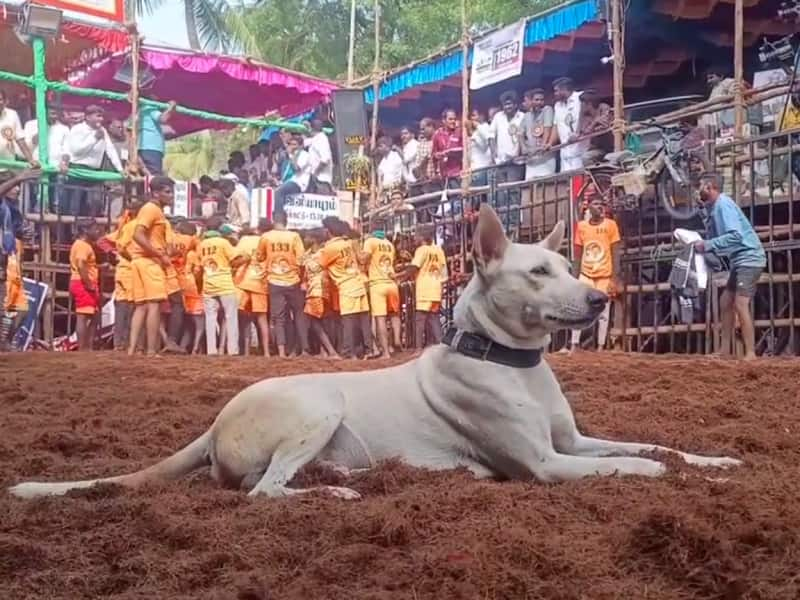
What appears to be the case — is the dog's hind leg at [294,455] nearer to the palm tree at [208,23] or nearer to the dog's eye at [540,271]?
the dog's eye at [540,271]

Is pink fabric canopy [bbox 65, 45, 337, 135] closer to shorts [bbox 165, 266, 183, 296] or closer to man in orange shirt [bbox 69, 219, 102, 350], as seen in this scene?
man in orange shirt [bbox 69, 219, 102, 350]

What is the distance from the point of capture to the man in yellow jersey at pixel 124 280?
522 inches

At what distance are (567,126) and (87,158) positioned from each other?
789 cm

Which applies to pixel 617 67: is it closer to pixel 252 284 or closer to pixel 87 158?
pixel 252 284

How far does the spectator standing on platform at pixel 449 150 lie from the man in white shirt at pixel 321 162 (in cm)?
241

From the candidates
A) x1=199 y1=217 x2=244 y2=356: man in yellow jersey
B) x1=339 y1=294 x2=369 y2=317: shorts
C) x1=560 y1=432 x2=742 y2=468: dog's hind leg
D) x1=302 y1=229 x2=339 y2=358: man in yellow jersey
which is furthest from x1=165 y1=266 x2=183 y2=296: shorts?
x1=560 y1=432 x2=742 y2=468: dog's hind leg

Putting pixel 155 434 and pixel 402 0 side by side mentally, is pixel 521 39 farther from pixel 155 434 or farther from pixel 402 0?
pixel 402 0

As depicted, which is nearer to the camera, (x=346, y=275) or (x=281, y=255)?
(x=346, y=275)

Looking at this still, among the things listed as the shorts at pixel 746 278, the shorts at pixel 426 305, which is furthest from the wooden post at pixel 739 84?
the shorts at pixel 426 305

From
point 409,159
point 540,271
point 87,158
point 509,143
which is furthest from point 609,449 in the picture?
point 409,159

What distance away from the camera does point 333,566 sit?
2.94 metres

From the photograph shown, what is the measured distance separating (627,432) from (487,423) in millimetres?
1450

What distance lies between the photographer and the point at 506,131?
16719 millimetres

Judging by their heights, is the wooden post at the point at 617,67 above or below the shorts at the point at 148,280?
above
